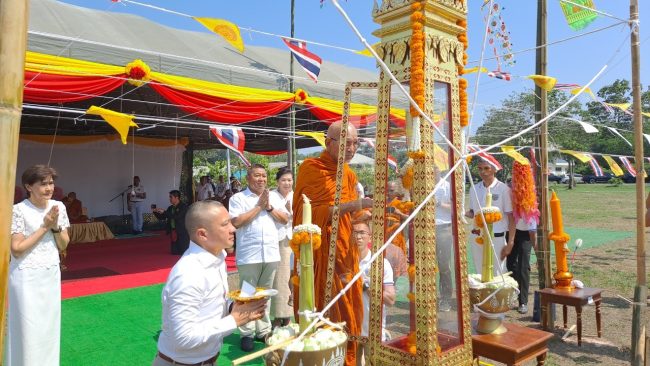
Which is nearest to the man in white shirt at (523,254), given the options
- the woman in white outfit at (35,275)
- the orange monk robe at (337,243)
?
the orange monk robe at (337,243)

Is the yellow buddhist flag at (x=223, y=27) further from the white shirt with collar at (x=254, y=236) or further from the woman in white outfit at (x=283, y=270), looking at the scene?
the white shirt with collar at (x=254, y=236)

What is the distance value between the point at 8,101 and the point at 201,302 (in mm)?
1236

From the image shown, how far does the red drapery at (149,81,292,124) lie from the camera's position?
22.9 ft

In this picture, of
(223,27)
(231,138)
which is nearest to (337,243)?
(223,27)

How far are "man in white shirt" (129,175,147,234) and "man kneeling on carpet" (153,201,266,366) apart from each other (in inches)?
453

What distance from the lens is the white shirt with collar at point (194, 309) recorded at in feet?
6.20

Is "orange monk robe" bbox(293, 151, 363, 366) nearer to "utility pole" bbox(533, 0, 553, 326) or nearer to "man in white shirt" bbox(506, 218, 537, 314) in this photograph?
"utility pole" bbox(533, 0, 553, 326)

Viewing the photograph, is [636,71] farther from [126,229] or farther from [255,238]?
[126,229]

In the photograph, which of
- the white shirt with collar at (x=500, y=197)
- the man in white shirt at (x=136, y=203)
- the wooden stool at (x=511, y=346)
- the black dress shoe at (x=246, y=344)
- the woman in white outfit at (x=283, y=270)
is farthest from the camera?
the man in white shirt at (x=136, y=203)

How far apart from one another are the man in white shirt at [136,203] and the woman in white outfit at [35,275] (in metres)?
9.89

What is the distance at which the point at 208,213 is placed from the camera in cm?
203

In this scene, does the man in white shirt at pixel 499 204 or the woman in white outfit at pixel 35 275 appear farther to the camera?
the man in white shirt at pixel 499 204

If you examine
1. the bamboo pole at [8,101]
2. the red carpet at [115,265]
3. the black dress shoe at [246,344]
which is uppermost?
the bamboo pole at [8,101]

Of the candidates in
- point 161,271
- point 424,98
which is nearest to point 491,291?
point 424,98
